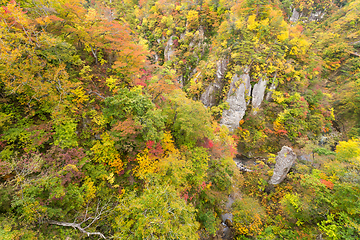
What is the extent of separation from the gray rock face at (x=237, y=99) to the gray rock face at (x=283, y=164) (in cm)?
699

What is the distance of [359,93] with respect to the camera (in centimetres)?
1855

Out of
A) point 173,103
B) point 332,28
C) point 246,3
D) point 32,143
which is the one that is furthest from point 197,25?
point 332,28

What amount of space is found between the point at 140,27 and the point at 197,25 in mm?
14277

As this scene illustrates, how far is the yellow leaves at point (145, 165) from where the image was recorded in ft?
27.2

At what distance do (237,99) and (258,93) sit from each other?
3379 mm

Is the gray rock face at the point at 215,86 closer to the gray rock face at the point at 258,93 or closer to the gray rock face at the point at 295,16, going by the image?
the gray rock face at the point at 258,93

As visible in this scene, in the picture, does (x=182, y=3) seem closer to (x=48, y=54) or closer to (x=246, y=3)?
(x=246, y=3)

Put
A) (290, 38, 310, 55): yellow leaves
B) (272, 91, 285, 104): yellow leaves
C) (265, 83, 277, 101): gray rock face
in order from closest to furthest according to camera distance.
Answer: (272, 91, 285, 104): yellow leaves → (290, 38, 310, 55): yellow leaves → (265, 83, 277, 101): gray rock face

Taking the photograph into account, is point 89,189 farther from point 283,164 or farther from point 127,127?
point 283,164

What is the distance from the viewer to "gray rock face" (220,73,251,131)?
66.0ft

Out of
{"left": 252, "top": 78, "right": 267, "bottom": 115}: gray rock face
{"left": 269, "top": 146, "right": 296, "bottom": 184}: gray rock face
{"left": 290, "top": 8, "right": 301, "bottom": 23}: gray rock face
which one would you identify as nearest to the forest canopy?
{"left": 252, "top": 78, "right": 267, "bottom": 115}: gray rock face

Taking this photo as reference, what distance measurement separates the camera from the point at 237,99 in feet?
66.8

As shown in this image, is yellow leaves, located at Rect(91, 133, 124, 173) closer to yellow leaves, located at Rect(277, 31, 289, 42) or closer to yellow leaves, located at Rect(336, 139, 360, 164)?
yellow leaves, located at Rect(336, 139, 360, 164)

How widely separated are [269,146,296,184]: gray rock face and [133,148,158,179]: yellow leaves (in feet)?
51.6
